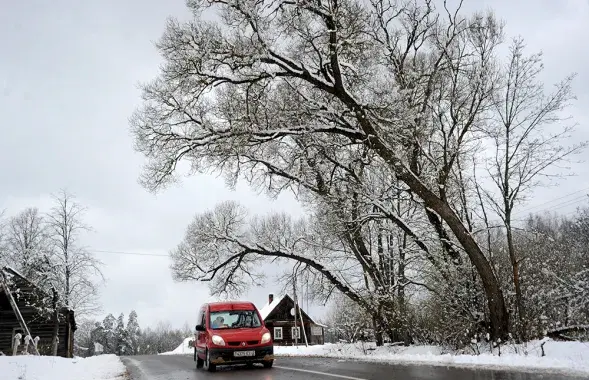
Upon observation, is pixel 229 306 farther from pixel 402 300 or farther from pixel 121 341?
pixel 121 341

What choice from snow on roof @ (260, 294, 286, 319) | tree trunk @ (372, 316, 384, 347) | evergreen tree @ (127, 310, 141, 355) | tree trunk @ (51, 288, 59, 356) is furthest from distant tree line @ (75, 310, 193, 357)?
tree trunk @ (372, 316, 384, 347)

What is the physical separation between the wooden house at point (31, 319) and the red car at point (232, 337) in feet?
73.7

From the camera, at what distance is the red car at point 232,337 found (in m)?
12.8

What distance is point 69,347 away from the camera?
39.6m

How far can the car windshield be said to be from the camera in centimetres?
1409

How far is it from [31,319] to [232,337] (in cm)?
3035

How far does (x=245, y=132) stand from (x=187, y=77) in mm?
2597

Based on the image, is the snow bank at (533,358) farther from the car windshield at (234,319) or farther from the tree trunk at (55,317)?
the tree trunk at (55,317)

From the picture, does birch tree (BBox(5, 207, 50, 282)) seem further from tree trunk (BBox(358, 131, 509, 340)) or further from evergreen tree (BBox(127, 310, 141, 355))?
evergreen tree (BBox(127, 310, 141, 355))

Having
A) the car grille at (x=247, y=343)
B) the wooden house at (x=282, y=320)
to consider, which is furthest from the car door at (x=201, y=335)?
the wooden house at (x=282, y=320)

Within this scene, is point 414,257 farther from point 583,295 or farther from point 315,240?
point 315,240

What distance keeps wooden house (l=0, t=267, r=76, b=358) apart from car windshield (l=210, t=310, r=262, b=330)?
74.6 ft

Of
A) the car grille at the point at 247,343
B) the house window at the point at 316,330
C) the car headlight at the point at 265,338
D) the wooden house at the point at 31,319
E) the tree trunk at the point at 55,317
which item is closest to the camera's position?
the car grille at the point at 247,343

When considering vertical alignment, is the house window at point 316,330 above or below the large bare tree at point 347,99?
below
